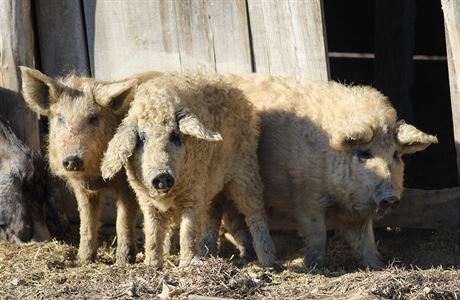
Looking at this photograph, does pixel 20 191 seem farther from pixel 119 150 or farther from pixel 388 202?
pixel 388 202

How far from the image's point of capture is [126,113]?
8.66 m

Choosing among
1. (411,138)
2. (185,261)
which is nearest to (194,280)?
(185,261)

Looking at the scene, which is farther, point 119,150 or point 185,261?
point 185,261

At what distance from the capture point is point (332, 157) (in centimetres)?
902

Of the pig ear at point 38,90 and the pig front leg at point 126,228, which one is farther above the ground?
the pig ear at point 38,90

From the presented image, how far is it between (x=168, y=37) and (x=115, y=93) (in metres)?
1.55

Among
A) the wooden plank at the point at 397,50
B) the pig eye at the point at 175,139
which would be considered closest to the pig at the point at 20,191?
the pig eye at the point at 175,139

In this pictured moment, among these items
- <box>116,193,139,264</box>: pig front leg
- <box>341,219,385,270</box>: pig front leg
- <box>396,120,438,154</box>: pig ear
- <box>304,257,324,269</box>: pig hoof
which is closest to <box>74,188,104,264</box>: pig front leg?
<box>116,193,139,264</box>: pig front leg

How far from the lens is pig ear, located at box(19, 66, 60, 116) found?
8.59 m

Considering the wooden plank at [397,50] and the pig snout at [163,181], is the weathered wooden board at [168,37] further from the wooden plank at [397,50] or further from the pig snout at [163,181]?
the wooden plank at [397,50]

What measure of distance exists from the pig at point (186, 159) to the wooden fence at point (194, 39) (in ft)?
3.43

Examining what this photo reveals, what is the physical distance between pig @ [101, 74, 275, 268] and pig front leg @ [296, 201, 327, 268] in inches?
14.8

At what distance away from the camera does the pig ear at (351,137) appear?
8797 millimetres

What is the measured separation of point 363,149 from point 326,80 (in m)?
1.03
